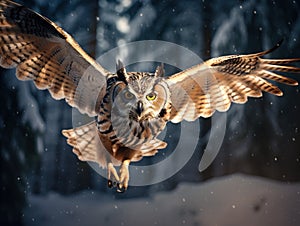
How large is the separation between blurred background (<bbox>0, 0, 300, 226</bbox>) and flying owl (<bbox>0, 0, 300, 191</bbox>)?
0.09 metres

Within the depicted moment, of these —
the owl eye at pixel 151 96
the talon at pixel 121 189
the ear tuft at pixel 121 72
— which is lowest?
the talon at pixel 121 189

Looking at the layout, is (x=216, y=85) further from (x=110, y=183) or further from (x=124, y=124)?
(x=110, y=183)

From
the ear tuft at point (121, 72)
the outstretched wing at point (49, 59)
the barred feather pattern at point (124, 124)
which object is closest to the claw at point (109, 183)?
the barred feather pattern at point (124, 124)

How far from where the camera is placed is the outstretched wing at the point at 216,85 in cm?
159

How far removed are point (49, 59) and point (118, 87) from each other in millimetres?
264

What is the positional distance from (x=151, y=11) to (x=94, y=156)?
578mm

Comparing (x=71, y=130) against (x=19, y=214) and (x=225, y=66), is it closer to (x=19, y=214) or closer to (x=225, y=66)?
(x=19, y=214)

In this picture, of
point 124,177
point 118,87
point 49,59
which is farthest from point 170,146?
point 49,59

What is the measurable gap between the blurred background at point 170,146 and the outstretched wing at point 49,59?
14 cm

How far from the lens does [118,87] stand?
5.04 ft

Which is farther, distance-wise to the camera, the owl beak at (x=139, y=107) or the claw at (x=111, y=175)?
the claw at (x=111, y=175)

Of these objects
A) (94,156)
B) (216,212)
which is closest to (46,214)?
(94,156)

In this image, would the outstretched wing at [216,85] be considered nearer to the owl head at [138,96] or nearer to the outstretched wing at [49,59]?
the owl head at [138,96]

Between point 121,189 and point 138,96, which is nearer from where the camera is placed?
point 138,96
